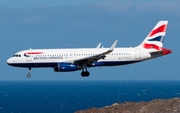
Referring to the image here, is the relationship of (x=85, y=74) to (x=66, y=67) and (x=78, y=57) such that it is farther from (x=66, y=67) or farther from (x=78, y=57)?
(x=66, y=67)

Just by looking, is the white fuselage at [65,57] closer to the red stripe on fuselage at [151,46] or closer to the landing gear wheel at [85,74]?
the red stripe on fuselage at [151,46]

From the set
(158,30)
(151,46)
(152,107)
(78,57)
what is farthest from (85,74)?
(152,107)

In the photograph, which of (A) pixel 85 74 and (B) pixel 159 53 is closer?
(A) pixel 85 74

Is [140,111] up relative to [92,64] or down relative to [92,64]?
down

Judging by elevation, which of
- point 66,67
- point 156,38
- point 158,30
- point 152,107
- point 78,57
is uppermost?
point 158,30

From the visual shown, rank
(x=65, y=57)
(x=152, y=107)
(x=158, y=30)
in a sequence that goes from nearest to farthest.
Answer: (x=152, y=107) < (x=65, y=57) < (x=158, y=30)

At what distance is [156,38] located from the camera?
189ft

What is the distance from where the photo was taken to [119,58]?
176ft

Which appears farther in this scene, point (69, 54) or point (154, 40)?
point (154, 40)

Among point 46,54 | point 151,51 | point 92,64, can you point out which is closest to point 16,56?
point 46,54

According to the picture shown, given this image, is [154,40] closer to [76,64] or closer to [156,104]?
[76,64]

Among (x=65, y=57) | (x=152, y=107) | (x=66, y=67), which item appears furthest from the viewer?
(x=65, y=57)

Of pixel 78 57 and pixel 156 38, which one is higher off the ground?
pixel 156 38

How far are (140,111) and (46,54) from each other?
2323 centimetres
